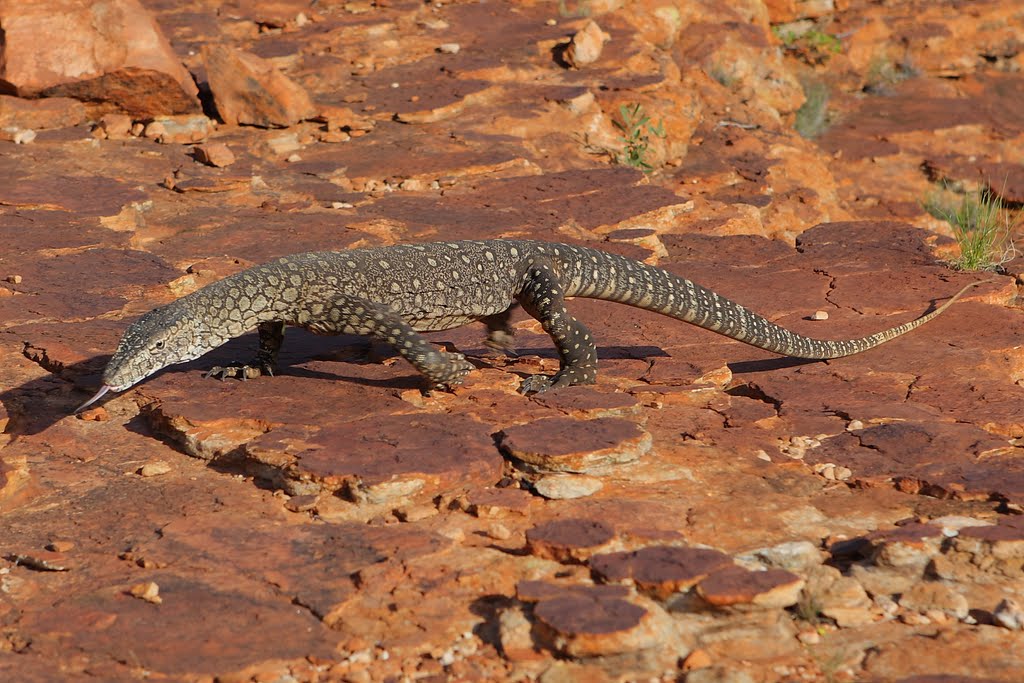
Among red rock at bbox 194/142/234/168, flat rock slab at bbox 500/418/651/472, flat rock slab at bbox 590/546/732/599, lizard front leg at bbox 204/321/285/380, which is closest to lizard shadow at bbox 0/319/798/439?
lizard front leg at bbox 204/321/285/380

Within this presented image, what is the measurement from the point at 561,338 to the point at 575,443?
58.8 inches

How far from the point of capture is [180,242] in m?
10.4

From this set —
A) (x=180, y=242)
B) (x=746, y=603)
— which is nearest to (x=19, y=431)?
(x=180, y=242)

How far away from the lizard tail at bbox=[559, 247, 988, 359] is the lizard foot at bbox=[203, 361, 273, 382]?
229 centimetres

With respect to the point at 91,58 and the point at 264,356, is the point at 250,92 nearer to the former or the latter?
the point at 91,58

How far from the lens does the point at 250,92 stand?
44.1 ft

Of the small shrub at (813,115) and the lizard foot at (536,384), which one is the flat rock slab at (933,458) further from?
the small shrub at (813,115)

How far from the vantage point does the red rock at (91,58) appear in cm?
1338

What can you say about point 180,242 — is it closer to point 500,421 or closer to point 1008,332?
point 500,421

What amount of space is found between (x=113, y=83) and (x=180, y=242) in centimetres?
400

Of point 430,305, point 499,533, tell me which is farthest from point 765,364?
point 499,533

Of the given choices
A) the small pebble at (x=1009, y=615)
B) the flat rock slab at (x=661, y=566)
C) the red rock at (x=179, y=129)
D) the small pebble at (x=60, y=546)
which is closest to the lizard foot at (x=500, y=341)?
the flat rock slab at (x=661, y=566)

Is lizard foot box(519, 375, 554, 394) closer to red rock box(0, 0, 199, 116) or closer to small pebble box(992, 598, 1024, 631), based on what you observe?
small pebble box(992, 598, 1024, 631)

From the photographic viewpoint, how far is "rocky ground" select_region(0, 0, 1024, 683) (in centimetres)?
498
